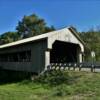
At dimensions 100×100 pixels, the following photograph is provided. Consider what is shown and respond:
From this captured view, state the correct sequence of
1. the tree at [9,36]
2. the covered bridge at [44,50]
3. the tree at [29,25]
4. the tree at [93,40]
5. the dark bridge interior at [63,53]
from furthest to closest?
the tree at [29,25] → the tree at [9,36] → the tree at [93,40] → the dark bridge interior at [63,53] → the covered bridge at [44,50]

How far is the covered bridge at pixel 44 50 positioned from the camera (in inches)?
914

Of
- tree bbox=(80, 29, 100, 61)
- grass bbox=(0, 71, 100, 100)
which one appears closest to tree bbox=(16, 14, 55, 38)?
tree bbox=(80, 29, 100, 61)

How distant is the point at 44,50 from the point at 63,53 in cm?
722

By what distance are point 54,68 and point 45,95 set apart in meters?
8.88

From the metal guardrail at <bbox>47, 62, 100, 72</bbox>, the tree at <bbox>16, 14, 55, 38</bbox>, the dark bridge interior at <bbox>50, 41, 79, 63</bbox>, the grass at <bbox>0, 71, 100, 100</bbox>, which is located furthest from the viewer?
the tree at <bbox>16, 14, 55, 38</bbox>

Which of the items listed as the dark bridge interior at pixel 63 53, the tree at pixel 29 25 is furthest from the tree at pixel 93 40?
the tree at pixel 29 25

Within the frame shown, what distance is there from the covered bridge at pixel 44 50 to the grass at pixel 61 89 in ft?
7.84

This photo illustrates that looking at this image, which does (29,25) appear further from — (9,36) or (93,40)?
(93,40)

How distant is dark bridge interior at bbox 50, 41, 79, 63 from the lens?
2872cm

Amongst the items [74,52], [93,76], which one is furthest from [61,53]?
[93,76]

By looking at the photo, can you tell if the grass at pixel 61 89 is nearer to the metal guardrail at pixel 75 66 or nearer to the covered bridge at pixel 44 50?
the metal guardrail at pixel 75 66

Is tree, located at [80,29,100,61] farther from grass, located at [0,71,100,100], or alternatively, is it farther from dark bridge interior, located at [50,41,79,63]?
grass, located at [0,71,100,100]

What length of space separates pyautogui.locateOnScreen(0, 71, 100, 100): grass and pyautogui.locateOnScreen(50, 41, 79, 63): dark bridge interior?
7.52 metres

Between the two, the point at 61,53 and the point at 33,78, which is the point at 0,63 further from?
the point at 33,78
